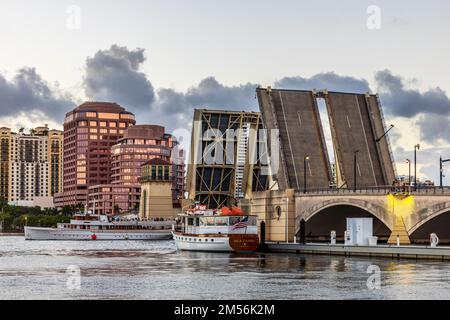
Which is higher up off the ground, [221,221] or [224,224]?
[221,221]

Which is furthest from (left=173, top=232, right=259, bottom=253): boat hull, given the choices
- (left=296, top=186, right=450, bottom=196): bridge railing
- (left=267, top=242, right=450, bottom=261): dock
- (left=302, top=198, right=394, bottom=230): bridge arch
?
(left=296, top=186, right=450, bottom=196): bridge railing

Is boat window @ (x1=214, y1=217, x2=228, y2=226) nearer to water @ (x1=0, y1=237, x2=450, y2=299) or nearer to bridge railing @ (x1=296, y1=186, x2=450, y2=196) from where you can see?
bridge railing @ (x1=296, y1=186, x2=450, y2=196)

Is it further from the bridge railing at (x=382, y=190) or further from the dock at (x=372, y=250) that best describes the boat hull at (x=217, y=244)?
the bridge railing at (x=382, y=190)

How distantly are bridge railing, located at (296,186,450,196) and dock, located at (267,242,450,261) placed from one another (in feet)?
14.7

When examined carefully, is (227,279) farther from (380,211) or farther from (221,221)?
(221,221)

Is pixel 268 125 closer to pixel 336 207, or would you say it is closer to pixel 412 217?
pixel 336 207

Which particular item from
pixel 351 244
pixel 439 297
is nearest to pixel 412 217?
pixel 351 244

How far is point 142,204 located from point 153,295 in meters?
124

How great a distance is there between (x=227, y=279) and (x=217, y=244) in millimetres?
25019

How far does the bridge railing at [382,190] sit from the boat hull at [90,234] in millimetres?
53616

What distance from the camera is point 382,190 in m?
63.1

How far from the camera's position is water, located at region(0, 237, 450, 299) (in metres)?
35.8

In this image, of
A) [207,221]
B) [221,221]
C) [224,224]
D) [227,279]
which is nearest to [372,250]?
[224,224]

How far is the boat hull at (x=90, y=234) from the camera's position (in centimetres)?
11781
